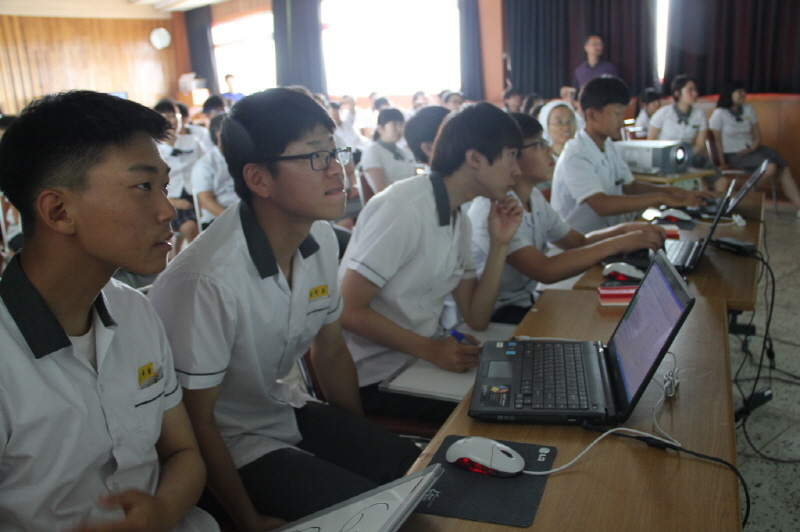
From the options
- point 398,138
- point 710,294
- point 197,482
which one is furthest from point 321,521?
point 398,138

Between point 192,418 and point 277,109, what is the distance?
2.12 feet

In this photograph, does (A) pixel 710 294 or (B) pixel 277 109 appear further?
(A) pixel 710 294

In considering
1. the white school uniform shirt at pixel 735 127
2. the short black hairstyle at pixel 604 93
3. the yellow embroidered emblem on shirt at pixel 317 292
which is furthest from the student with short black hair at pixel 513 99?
the yellow embroidered emblem on shirt at pixel 317 292

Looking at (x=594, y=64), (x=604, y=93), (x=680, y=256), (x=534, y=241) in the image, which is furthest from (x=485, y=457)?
(x=594, y=64)

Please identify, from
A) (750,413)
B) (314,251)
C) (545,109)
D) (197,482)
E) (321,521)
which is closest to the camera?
(321,521)

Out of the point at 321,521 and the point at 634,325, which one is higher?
the point at 634,325

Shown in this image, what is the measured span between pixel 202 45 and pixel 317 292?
42.5ft

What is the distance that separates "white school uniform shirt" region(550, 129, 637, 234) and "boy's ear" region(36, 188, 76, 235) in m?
2.40

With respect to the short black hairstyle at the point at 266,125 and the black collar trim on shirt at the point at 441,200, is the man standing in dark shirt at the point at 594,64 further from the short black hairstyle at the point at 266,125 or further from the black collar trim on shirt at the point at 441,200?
the short black hairstyle at the point at 266,125

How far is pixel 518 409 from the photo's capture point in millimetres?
1077

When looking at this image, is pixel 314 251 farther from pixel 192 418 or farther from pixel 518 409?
pixel 518 409

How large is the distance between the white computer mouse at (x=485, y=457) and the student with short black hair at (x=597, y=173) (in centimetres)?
207

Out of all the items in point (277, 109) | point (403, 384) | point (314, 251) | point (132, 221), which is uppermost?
point (277, 109)

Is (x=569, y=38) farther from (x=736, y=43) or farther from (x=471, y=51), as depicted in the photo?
(x=736, y=43)
